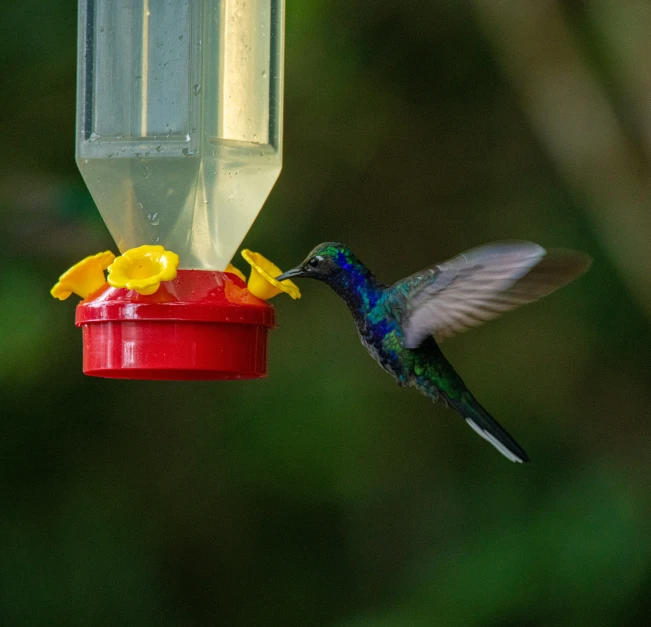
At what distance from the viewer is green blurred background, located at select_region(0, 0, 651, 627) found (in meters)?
4.88

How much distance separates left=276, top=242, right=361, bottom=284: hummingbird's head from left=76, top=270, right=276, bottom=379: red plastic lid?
0.92ft

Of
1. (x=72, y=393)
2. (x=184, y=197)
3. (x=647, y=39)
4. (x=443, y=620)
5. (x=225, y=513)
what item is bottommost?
(x=443, y=620)

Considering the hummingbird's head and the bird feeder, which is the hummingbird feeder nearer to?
the bird feeder

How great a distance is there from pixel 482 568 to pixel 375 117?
213cm

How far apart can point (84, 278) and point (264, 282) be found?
1.33 feet

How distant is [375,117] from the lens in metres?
5.41

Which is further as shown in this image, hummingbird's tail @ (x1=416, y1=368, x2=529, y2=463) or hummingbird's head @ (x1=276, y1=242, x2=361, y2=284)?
hummingbird's tail @ (x1=416, y1=368, x2=529, y2=463)

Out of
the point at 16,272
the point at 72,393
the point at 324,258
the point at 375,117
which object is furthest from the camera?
the point at 375,117

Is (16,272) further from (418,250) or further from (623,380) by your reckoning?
(623,380)

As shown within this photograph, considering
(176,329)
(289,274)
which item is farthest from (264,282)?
(176,329)

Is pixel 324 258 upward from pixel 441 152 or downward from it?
downward

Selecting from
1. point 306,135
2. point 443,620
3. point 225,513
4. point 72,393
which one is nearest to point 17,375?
point 72,393

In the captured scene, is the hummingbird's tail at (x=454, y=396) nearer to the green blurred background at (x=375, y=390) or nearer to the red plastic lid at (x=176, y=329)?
the red plastic lid at (x=176, y=329)

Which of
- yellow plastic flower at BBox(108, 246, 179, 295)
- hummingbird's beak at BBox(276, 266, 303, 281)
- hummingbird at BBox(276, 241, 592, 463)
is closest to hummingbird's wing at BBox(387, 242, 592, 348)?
hummingbird at BBox(276, 241, 592, 463)
